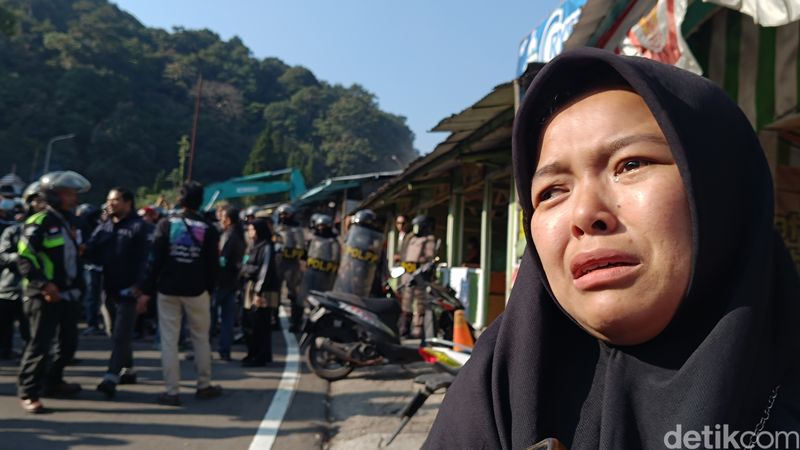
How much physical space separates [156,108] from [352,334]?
8003 cm

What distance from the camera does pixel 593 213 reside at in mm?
1029

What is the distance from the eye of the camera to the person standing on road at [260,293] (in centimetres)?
762

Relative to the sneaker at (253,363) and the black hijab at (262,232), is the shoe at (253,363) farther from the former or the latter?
the black hijab at (262,232)

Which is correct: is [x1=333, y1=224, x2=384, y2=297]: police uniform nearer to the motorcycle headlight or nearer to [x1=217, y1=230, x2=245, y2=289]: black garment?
the motorcycle headlight

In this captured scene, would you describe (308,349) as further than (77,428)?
Yes

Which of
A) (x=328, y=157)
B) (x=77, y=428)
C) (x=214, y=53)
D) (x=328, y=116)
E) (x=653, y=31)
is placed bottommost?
(x=77, y=428)

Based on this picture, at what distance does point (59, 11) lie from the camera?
321ft

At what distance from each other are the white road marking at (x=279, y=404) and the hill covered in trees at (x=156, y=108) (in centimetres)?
5021

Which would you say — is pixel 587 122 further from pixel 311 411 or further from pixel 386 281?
pixel 386 281

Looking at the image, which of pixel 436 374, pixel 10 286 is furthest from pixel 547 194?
pixel 10 286

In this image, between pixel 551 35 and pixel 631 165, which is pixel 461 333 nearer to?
pixel 551 35

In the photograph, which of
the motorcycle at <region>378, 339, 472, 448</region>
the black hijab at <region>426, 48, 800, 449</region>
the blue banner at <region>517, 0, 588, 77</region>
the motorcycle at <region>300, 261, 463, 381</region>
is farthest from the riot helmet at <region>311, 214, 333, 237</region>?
the black hijab at <region>426, 48, 800, 449</region>

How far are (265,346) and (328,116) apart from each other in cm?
10068

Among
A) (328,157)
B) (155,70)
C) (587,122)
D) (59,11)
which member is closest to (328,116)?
(328,157)
